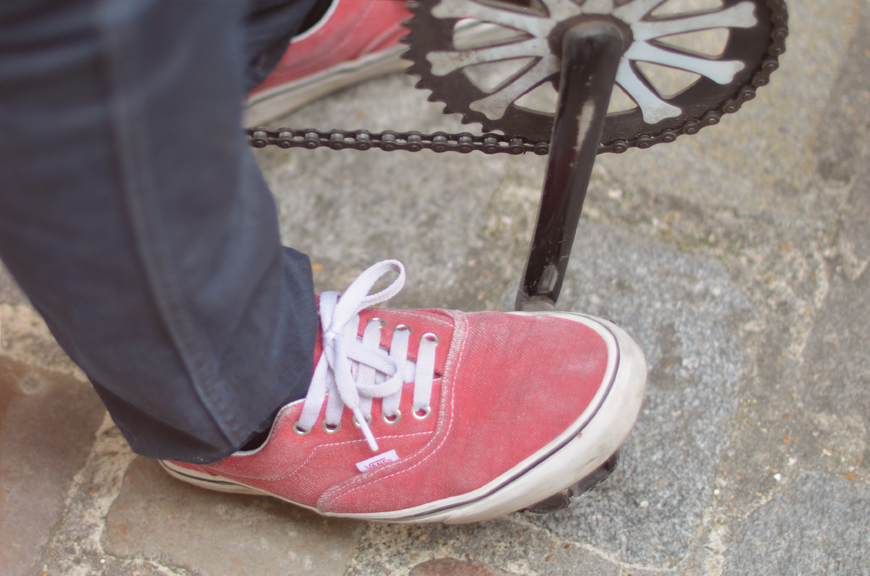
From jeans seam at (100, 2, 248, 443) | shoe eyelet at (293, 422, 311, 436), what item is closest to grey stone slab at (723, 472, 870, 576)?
shoe eyelet at (293, 422, 311, 436)

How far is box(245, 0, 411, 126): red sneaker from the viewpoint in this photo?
3.97 feet

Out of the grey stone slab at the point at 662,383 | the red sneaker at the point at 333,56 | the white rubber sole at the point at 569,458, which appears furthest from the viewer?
the red sneaker at the point at 333,56

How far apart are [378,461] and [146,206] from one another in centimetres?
44

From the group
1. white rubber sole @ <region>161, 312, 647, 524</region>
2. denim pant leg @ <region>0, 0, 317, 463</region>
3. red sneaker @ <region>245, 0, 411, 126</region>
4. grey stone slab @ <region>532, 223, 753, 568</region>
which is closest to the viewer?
denim pant leg @ <region>0, 0, 317, 463</region>

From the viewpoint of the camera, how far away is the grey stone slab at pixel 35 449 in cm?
87

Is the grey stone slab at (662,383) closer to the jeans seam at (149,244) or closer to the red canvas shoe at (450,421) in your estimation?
the red canvas shoe at (450,421)

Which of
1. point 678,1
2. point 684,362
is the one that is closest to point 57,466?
point 684,362

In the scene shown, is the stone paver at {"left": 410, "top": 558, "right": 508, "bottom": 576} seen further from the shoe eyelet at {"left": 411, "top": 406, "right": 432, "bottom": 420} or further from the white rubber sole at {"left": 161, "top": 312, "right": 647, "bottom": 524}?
the shoe eyelet at {"left": 411, "top": 406, "right": 432, "bottom": 420}

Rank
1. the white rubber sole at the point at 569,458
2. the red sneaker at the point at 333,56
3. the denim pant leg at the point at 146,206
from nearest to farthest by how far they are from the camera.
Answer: the denim pant leg at the point at 146,206, the white rubber sole at the point at 569,458, the red sneaker at the point at 333,56

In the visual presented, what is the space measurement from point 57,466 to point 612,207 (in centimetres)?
95

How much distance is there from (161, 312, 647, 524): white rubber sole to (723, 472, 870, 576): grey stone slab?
25 cm

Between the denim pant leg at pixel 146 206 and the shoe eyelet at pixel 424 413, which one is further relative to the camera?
the shoe eyelet at pixel 424 413

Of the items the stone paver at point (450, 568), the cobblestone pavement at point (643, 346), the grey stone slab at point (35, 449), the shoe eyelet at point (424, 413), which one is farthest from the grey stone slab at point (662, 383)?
the grey stone slab at point (35, 449)

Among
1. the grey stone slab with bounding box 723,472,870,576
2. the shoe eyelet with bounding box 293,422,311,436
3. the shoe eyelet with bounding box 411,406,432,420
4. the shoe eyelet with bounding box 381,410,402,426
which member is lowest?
the grey stone slab with bounding box 723,472,870,576
